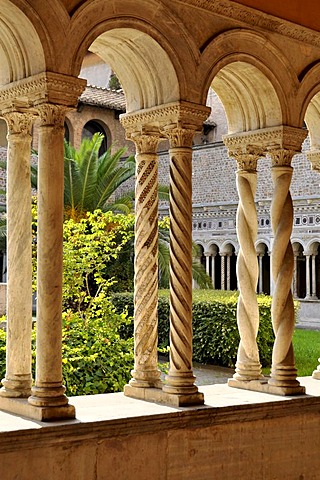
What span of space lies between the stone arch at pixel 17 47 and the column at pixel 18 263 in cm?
29

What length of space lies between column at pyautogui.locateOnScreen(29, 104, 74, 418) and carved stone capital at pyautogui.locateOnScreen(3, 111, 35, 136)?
243mm

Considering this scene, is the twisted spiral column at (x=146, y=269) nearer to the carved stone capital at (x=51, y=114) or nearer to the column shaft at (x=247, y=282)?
the column shaft at (x=247, y=282)

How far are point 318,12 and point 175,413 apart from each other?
3.47 meters

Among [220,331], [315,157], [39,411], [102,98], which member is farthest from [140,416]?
[102,98]

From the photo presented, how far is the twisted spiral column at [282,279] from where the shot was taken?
6.48 m

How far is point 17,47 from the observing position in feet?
17.5

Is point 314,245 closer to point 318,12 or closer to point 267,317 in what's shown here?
point 267,317

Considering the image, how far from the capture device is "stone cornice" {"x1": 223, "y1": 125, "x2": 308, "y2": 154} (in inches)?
260

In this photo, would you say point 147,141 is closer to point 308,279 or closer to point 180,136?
point 180,136

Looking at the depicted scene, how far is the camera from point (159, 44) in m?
5.76

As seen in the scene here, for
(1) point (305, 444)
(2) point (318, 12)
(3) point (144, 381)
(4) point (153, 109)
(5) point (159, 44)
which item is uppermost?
(2) point (318, 12)

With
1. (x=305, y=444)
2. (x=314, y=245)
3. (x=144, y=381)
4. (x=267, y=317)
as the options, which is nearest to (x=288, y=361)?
(x=305, y=444)

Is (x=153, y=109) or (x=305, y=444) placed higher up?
(x=153, y=109)

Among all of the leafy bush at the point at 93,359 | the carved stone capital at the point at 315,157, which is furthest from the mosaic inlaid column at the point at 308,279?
the carved stone capital at the point at 315,157
